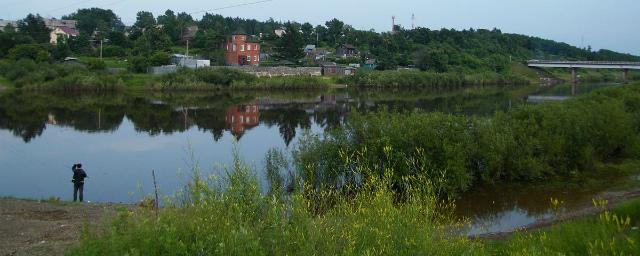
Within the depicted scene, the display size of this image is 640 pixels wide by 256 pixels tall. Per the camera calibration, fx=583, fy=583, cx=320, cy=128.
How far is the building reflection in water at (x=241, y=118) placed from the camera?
41938mm

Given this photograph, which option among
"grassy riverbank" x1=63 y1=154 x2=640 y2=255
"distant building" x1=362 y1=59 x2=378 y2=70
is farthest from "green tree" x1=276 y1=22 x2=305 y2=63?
"grassy riverbank" x1=63 y1=154 x2=640 y2=255

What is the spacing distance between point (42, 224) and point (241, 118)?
33.3 m

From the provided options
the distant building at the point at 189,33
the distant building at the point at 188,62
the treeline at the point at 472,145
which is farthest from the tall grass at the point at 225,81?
the treeline at the point at 472,145

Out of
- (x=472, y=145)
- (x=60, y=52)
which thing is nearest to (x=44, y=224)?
(x=472, y=145)

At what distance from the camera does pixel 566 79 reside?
5241 inches

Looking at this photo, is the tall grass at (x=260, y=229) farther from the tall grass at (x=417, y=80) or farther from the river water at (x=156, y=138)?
the tall grass at (x=417, y=80)

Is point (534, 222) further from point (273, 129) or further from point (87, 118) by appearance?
point (87, 118)

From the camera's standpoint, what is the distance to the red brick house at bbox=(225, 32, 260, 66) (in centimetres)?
9425

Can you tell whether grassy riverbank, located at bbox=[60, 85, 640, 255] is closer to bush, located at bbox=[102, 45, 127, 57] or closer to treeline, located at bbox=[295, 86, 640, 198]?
treeline, located at bbox=[295, 86, 640, 198]

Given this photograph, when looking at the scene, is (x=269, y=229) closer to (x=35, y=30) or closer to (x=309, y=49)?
(x=35, y=30)

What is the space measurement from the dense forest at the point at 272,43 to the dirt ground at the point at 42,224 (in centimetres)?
6771

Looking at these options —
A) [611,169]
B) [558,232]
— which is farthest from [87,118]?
[558,232]

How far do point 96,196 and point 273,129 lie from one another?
20.1 meters

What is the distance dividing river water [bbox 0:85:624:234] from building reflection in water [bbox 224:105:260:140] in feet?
0.28
